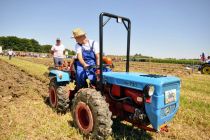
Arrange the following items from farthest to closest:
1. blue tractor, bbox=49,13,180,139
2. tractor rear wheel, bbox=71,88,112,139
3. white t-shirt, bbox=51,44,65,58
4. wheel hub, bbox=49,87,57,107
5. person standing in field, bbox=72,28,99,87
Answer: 1. white t-shirt, bbox=51,44,65,58
2. wheel hub, bbox=49,87,57,107
3. person standing in field, bbox=72,28,99,87
4. tractor rear wheel, bbox=71,88,112,139
5. blue tractor, bbox=49,13,180,139

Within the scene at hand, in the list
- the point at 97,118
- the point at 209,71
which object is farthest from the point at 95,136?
the point at 209,71

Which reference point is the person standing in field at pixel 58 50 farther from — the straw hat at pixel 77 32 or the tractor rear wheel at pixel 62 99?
the straw hat at pixel 77 32

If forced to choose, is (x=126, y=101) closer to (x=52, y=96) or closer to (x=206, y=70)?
(x=52, y=96)

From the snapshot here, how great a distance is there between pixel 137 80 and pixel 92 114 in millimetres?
939

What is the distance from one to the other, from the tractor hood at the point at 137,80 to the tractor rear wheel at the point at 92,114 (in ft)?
1.19

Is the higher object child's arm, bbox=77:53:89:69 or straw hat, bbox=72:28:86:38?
straw hat, bbox=72:28:86:38

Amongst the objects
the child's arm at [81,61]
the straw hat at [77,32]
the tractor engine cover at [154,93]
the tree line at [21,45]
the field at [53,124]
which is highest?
the tree line at [21,45]

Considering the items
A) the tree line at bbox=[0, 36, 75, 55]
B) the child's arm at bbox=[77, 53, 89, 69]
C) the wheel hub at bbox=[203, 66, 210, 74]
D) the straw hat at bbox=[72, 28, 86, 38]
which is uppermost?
the tree line at bbox=[0, 36, 75, 55]

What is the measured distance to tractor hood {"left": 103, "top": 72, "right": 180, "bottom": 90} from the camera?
3660 millimetres

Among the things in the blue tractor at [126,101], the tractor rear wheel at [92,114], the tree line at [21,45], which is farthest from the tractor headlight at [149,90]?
the tree line at [21,45]

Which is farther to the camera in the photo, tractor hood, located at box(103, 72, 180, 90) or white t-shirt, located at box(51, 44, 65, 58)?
white t-shirt, located at box(51, 44, 65, 58)

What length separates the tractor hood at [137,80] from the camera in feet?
12.0

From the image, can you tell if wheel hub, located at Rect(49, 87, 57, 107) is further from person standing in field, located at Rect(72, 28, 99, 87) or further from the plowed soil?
person standing in field, located at Rect(72, 28, 99, 87)

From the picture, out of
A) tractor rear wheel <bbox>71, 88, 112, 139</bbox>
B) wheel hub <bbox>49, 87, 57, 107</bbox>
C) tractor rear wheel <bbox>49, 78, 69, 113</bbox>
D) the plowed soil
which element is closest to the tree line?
the plowed soil
